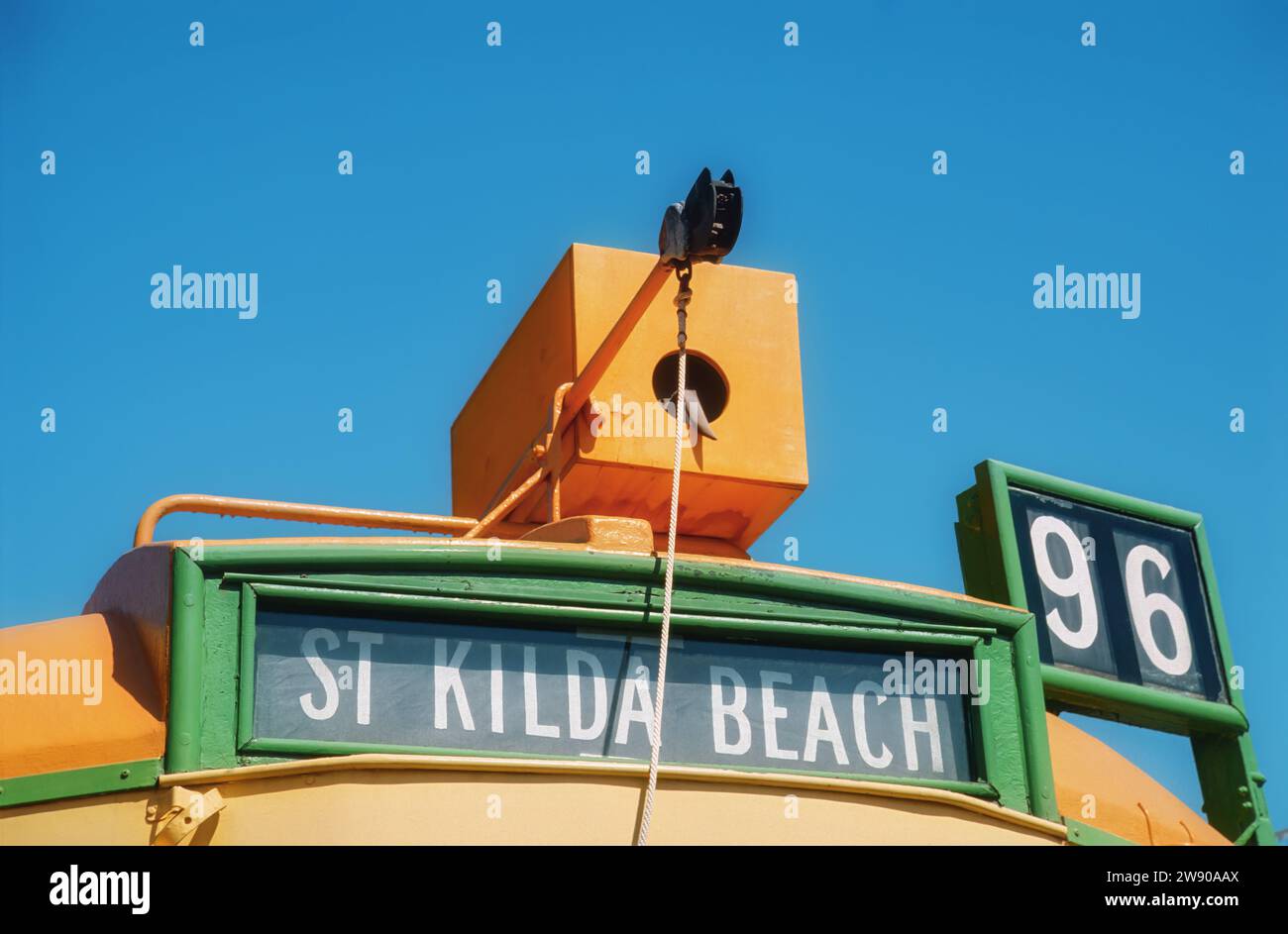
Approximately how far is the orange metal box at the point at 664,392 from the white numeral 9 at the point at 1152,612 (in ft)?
4.87

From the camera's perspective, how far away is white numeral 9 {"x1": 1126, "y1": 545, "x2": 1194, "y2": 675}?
7.88 metres

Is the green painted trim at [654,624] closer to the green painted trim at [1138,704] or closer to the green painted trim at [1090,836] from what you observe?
the green painted trim at [1090,836]

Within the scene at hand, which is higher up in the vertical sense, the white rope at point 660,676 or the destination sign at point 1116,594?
the destination sign at point 1116,594

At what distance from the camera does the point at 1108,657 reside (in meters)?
7.67

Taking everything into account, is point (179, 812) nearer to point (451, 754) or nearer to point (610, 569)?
point (451, 754)

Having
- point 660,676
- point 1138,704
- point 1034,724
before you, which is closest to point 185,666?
point 660,676

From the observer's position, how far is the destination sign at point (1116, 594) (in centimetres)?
758

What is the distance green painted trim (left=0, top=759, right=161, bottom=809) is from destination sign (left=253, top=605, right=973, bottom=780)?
1.27 feet

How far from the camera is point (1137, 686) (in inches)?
305

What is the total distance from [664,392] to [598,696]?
7.86 ft

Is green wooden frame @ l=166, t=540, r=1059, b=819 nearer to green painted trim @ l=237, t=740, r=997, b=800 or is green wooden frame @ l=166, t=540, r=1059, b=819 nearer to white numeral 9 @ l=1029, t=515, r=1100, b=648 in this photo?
green painted trim @ l=237, t=740, r=997, b=800

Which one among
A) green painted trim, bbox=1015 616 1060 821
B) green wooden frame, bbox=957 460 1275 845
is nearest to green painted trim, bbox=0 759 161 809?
green painted trim, bbox=1015 616 1060 821

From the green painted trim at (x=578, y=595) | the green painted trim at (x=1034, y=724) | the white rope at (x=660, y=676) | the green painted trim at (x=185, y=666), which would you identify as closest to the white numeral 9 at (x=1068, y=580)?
the green painted trim at (x=1034, y=724)
